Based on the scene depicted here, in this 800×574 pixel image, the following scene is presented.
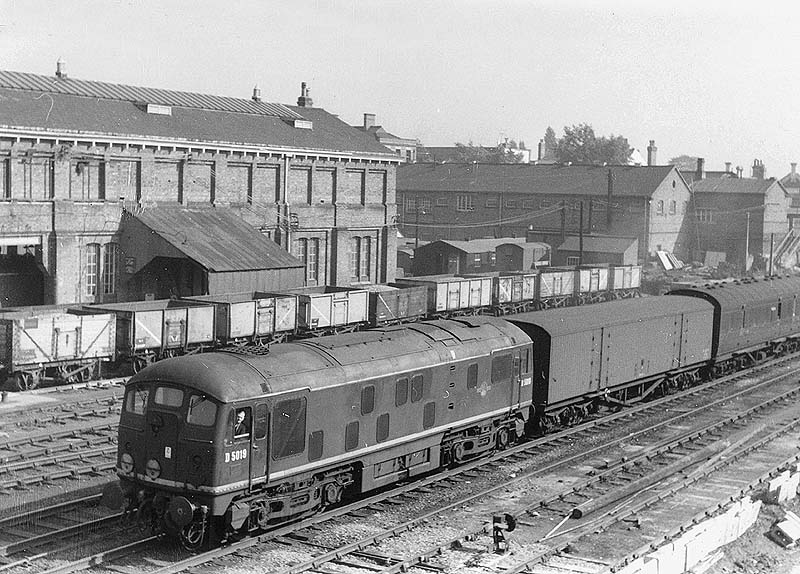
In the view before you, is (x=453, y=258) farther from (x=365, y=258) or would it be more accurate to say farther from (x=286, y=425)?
(x=286, y=425)

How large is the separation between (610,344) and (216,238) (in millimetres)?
19873

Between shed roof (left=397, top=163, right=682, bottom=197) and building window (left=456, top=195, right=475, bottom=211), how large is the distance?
591mm

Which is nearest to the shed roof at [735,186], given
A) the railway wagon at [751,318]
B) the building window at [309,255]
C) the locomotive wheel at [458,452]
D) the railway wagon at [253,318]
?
the railway wagon at [751,318]

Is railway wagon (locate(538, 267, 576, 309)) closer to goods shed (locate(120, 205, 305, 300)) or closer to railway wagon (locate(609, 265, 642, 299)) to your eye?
railway wagon (locate(609, 265, 642, 299))

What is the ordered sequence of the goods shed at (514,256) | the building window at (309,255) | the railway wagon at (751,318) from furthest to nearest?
the goods shed at (514,256)
the building window at (309,255)
the railway wagon at (751,318)

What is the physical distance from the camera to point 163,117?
1674 inches

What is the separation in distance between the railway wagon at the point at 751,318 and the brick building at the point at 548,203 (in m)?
29.7

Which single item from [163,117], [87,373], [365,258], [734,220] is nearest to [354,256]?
[365,258]

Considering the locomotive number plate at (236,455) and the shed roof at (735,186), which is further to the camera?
the shed roof at (735,186)

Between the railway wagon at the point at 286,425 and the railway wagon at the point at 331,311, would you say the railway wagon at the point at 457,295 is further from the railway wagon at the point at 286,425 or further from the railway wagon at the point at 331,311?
the railway wagon at the point at 286,425

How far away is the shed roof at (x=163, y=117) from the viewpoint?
36625 millimetres

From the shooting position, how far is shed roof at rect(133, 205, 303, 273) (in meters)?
37.2

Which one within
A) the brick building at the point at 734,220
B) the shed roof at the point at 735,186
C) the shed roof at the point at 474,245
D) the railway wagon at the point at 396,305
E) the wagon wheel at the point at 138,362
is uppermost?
the shed roof at the point at 735,186

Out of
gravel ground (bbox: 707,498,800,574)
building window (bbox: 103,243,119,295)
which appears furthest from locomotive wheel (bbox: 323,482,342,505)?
building window (bbox: 103,243,119,295)
